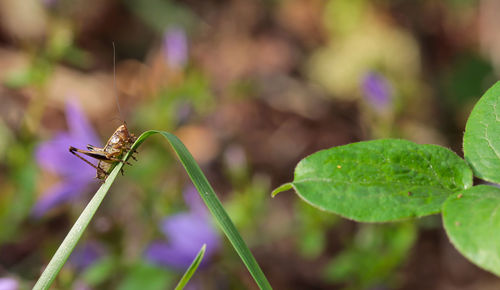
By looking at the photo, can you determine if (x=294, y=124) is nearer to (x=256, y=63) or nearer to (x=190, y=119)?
(x=256, y=63)

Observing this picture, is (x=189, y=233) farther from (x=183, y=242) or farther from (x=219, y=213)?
(x=219, y=213)

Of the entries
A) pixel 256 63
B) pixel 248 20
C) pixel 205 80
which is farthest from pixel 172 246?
pixel 248 20

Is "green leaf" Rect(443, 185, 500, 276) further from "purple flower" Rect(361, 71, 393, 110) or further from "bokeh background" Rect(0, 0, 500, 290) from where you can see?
"purple flower" Rect(361, 71, 393, 110)

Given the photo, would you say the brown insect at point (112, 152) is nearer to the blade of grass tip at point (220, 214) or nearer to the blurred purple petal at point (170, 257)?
the blade of grass tip at point (220, 214)

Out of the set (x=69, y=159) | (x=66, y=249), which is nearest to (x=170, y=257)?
(x=69, y=159)

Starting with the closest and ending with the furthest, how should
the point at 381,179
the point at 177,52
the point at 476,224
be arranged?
the point at 476,224
the point at 381,179
the point at 177,52
